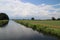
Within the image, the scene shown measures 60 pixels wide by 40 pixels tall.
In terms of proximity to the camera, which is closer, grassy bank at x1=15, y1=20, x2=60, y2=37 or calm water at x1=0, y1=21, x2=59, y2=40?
calm water at x1=0, y1=21, x2=59, y2=40

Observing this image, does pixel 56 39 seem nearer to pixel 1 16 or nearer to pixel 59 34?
pixel 59 34

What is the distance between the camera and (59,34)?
20562mm

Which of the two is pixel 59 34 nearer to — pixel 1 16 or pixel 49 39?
pixel 49 39

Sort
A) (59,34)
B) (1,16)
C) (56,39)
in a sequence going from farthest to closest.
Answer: (1,16), (59,34), (56,39)

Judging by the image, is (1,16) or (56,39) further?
(1,16)

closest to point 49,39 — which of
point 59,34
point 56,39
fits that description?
point 56,39

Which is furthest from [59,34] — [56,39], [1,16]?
[1,16]

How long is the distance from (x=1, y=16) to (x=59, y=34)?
116165mm

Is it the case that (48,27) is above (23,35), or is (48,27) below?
above

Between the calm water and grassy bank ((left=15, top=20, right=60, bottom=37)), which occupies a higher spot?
grassy bank ((left=15, top=20, right=60, bottom=37))

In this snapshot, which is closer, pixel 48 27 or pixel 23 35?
pixel 23 35

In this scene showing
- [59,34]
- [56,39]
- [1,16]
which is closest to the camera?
[56,39]

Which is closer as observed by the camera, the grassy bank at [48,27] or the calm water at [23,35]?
the calm water at [23,35]

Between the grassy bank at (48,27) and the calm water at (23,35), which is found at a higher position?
the grassy bank at (48,27)
